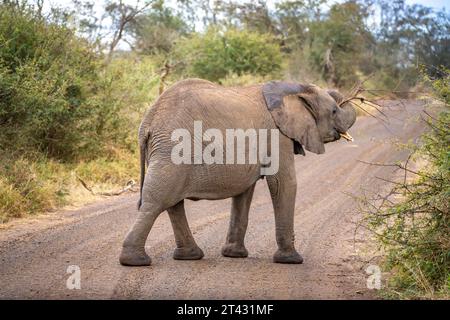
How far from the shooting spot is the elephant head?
8211mm

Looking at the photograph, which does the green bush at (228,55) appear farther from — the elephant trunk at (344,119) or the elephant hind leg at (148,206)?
the elephant hind leg at (148,206)

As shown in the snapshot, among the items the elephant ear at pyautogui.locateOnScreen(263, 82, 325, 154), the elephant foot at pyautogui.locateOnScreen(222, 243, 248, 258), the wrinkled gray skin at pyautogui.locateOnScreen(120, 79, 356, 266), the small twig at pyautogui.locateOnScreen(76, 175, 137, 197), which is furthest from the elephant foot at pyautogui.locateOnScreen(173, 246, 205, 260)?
the small twig at pyautogui.locateOnScreen(76, 175, 137, 197)

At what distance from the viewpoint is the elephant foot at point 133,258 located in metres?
7.39

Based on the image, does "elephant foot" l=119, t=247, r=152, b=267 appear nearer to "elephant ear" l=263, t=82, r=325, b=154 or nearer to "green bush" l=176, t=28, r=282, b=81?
"elephant ear" l=263, t=82, r=325, b=154

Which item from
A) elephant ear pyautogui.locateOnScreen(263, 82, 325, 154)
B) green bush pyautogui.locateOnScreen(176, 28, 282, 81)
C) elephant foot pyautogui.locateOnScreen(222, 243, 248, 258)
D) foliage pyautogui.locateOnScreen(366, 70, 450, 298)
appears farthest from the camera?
green bush pyautogui.locateOnScreen(176, 28, 282, 81)

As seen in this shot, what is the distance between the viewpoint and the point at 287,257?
8016mm

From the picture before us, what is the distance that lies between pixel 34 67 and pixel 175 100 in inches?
187

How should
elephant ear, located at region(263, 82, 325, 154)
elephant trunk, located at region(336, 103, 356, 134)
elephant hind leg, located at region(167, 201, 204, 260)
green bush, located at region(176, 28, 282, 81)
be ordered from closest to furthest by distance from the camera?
elephant hind leg, located at region(167, 201, 204, 260) → elephant ear, located at region(263, 82, 325, 154) → elephant trunk, located at region(336, 103, 356, 134) → green bush, located at region(176, 28, 282, 81)

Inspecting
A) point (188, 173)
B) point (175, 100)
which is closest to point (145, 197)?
point (188, 173)

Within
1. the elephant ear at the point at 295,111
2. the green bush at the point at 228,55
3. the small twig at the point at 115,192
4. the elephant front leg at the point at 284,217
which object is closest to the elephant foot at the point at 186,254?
the elephant front leg at the point at 284,217

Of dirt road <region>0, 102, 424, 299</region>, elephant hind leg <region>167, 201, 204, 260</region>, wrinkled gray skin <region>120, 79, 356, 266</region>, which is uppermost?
wrinkled gray skin <region>120, 79, 356, 266</region>

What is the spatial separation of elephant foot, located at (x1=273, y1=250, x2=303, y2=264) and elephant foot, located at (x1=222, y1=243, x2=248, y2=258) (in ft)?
1.44

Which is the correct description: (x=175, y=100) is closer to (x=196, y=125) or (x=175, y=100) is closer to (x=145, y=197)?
(x=196, y=125)

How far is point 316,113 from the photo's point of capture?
849 centimetres
